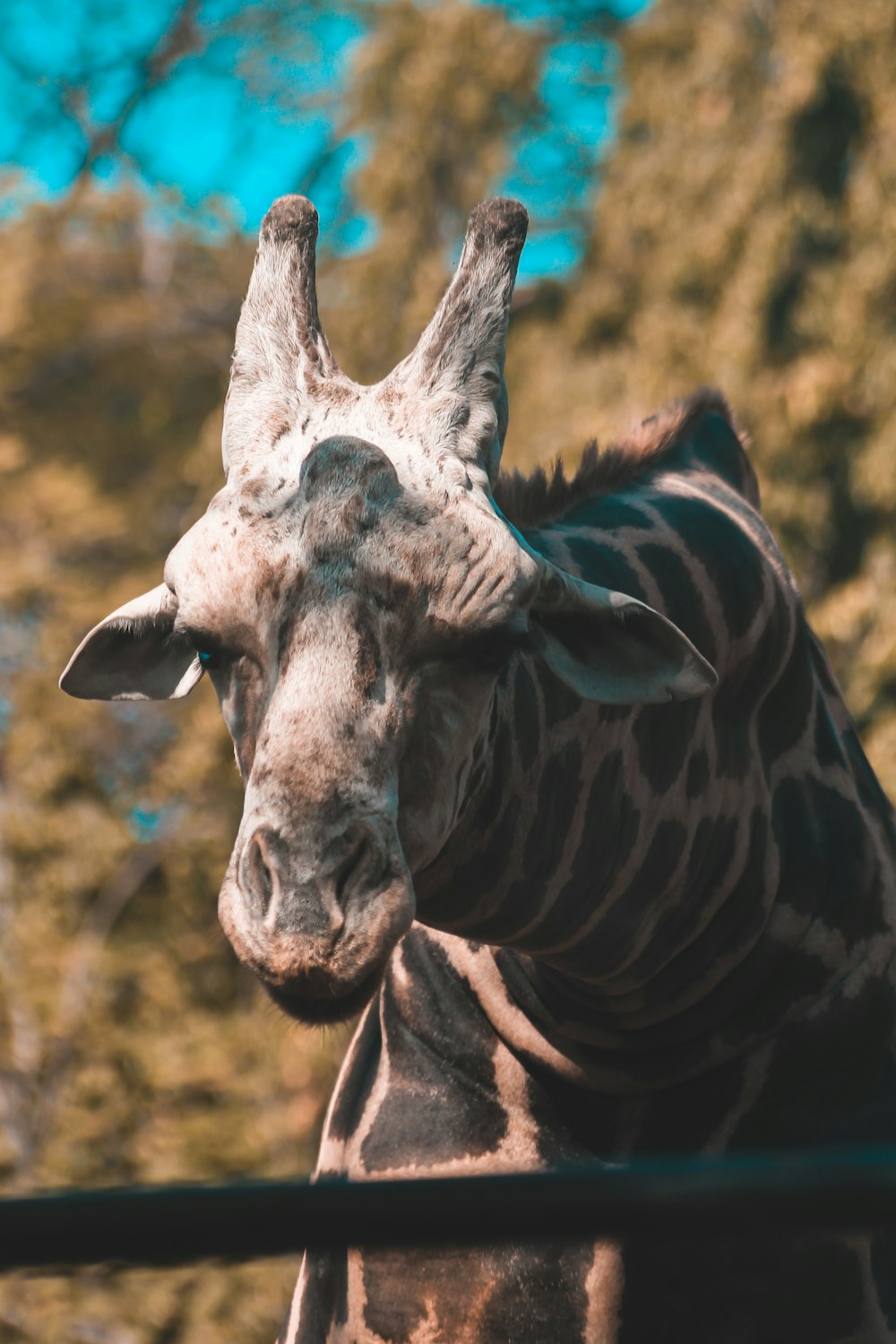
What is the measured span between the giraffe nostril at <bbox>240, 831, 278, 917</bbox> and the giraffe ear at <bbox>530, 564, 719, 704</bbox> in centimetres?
74

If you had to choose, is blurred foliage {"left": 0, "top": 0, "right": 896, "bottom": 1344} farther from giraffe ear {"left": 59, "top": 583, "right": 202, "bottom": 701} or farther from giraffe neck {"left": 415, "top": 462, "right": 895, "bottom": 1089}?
giraffe ear {"left": 59, "top": 583, "right": 202, "bottom": 701}

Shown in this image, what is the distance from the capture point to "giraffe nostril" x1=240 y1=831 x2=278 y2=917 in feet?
7.70

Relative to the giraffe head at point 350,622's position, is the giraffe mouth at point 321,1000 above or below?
below

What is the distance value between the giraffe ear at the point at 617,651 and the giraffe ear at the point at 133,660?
684 millimetres

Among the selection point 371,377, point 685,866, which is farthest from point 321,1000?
point 371,377

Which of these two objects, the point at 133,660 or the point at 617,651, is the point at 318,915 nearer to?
the point at 617,651

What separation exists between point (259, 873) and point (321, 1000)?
8.0 inches

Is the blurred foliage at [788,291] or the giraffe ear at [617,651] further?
the blurred foliage at [788,291]

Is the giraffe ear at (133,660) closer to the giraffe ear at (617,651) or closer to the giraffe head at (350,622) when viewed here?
the giraffe head at (350,622)

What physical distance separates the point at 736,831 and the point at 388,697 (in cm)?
122

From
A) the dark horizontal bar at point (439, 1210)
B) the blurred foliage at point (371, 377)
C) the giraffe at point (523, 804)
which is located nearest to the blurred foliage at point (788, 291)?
the blurred foliage at point (371, 377)

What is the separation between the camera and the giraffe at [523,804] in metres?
2.55

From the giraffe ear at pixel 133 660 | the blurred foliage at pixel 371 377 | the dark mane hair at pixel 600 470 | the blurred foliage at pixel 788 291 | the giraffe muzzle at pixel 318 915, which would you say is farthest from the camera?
the blurred foliage at pixel 371 377

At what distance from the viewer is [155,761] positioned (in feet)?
47.6
